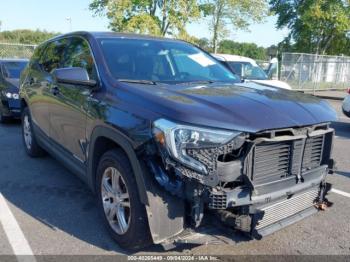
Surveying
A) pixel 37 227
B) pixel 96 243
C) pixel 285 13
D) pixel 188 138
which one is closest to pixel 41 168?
pixel 37 227

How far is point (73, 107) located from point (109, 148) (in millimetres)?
797

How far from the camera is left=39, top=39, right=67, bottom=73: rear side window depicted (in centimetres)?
493

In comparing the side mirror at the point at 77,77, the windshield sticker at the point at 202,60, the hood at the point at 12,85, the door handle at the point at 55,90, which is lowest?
the hood at the point at 12,85

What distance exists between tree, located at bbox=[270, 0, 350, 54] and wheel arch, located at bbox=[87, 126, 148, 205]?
27.2 m

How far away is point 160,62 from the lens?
411cm

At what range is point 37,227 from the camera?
3.81 metres

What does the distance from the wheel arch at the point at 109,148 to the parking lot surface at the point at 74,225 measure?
1.72 ft

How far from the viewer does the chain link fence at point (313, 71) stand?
814 inches

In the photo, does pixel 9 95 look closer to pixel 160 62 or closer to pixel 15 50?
pixel 160 62

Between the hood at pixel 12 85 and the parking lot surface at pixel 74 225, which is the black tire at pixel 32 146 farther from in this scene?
the hood at pixel 12 85

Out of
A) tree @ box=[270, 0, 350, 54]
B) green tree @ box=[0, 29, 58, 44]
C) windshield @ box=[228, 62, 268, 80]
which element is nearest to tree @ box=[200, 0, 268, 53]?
tree @ box=[270, 0, 350, 54]

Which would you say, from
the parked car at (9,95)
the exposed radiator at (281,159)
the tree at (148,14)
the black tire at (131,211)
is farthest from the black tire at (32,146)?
the tree at (148,14)

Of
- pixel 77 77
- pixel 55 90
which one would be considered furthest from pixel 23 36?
pixel 77 77

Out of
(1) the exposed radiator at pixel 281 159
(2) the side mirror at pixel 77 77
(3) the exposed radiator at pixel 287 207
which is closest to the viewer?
(1) the exposed radiator at pixel 281 159
